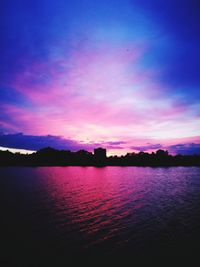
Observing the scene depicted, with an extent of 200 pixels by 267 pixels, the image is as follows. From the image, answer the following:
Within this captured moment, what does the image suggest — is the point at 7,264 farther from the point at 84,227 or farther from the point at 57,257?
the point at 84,227

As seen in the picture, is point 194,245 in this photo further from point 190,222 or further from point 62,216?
point 62,216

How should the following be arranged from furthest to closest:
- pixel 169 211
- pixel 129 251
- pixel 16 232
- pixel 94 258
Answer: pixel 169 211, pixel 16 232, pixel 129 251, pixel 94 258

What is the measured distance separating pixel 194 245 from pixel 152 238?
4.83m

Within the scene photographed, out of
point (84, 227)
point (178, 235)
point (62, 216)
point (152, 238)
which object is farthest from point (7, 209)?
point (178, 235)

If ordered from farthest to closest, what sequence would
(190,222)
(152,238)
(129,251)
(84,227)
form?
(190,222), (84,227), (152,238), (129,251)

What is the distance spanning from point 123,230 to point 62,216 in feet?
40.7

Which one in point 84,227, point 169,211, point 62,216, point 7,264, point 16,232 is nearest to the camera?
point 7,264

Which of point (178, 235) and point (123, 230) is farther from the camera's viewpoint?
point (123, 230)

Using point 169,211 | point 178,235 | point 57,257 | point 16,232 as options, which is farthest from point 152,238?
Result: point 16,232

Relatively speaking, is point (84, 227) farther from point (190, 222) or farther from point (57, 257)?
point (190, 222)

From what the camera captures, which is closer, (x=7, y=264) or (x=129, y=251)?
(x=7, y=264)

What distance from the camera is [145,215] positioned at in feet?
114

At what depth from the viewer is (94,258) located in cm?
1970

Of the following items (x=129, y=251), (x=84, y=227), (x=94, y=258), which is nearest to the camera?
(x=94, y=258)
